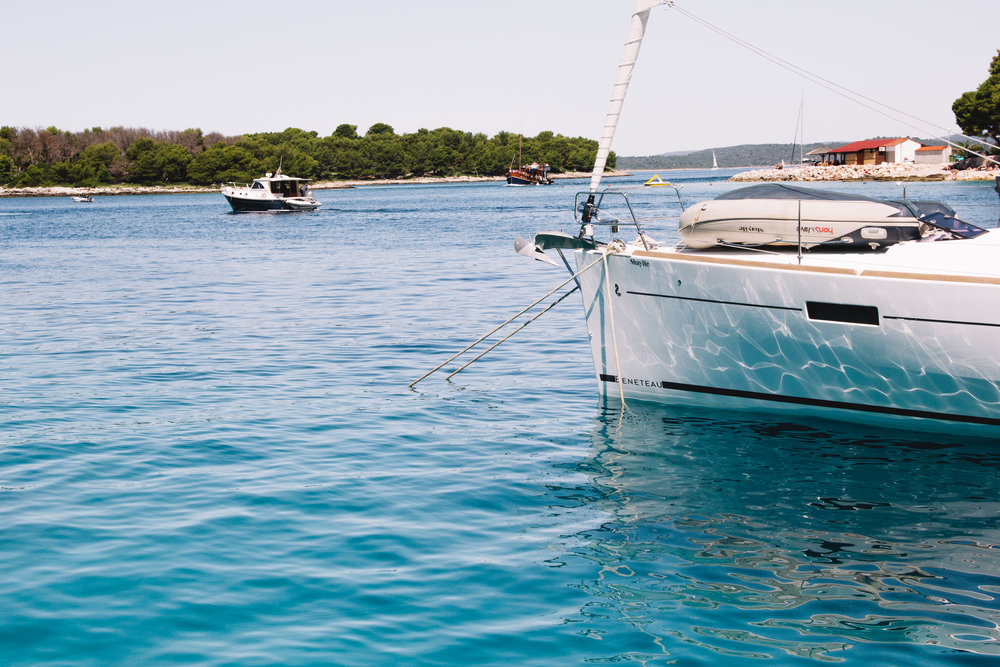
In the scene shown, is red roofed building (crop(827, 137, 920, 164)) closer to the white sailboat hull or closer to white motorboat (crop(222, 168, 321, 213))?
white motorboat (crop(222, 168, 321, 213))

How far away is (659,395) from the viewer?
407 inches

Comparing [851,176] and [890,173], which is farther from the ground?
[890,173]

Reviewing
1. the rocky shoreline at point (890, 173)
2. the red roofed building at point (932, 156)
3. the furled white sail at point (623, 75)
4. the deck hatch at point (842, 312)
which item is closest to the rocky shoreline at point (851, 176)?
the rocky shoreline at point (890, 173)

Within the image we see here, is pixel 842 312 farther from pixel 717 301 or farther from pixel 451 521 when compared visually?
pixel 451 521

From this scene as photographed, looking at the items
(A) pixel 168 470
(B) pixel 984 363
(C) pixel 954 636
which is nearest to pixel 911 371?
(B) pixel 984 363

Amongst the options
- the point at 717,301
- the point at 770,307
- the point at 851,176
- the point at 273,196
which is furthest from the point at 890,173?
the point at 770,307

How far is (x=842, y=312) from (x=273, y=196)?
65176mm

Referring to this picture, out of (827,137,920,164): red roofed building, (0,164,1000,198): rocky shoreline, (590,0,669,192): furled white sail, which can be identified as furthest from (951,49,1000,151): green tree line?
(590,0,669,192): furled white sail

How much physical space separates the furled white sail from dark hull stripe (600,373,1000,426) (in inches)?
94.6

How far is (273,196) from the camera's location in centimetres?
6962

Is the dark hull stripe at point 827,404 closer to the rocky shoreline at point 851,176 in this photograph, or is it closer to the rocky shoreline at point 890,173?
the rocky shoreline at point 851,176

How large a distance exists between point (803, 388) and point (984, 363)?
1.67 meters

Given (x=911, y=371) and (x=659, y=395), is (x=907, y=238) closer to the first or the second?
(x=911, y=371)

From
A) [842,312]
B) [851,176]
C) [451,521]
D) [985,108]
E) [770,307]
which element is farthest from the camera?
[851,176]
